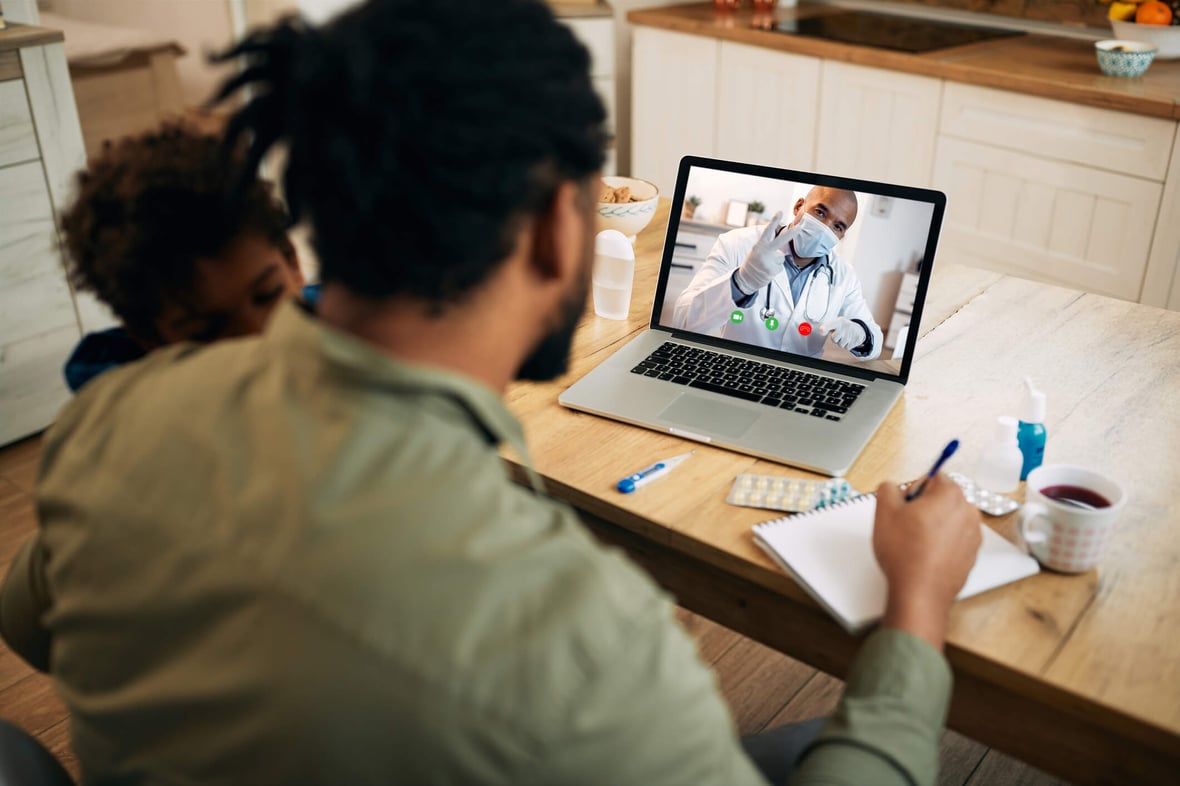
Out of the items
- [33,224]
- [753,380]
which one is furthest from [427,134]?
[33,224]

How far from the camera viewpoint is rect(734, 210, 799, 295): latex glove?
4.88 ft

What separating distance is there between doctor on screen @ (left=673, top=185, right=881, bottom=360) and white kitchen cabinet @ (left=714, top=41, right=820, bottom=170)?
2.07 m

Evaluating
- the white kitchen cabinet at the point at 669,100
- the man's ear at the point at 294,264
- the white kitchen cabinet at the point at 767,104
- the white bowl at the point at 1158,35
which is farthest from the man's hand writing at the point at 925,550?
the white kitchen cabinet at the point at 669,100

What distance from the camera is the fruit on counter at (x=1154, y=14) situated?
2969mm

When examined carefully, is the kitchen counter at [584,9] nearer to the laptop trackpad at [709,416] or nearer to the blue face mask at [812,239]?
the blue face mask at [812,239]

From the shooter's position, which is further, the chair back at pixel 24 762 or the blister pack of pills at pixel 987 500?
the blister pack of pills at pixel 987 500

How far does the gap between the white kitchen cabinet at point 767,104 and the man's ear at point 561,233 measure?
282 centimetres

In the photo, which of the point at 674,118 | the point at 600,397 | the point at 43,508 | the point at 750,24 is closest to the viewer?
the point at 43,508

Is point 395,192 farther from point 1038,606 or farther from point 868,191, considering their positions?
point 868,191

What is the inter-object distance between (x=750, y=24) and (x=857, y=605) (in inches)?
115

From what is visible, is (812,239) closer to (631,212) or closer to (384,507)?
(631,212)

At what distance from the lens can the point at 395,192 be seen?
70 cm

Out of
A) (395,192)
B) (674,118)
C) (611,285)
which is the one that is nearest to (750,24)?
(674,118)

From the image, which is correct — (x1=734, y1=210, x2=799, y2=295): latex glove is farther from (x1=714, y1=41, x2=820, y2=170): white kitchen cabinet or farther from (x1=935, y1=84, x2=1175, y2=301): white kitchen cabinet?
(x1=714, y1=41, x2=820, y2=170): white kitchen cabinet
